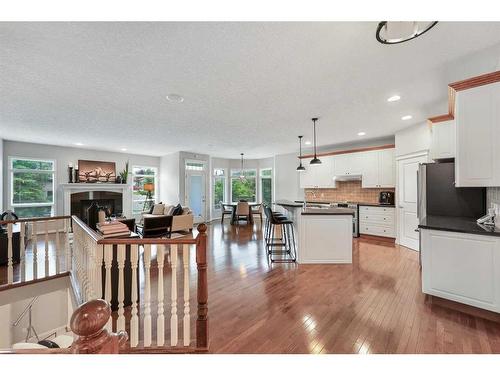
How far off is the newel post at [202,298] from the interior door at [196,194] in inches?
256

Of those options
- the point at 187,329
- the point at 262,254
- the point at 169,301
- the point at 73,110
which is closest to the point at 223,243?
the point at 262,254

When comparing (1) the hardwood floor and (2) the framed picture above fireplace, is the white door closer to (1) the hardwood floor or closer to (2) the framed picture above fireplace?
(1) the hardwood floor

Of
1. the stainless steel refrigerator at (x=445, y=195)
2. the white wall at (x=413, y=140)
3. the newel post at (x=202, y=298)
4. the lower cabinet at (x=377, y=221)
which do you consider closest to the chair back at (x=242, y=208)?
the lower cabinet at (x=377, y=221)

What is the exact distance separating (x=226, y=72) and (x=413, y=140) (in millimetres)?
4416

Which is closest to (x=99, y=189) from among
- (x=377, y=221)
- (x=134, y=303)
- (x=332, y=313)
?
(x=134, y=303)

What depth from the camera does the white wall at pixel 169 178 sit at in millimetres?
7932

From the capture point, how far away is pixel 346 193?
22.0 ft

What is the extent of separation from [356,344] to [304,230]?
2.12 metres

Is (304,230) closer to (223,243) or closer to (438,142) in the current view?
(223,243)

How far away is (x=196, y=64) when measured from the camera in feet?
7.50

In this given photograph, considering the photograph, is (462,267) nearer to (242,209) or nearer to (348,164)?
(348,164)

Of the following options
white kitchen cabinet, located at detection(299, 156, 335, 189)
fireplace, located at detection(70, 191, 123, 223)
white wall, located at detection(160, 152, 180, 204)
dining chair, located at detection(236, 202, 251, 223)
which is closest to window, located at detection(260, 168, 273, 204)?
dining chair, located at detection(236, 202, 251, 223)

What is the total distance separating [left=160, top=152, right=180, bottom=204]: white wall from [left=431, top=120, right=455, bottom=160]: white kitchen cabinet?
717cm

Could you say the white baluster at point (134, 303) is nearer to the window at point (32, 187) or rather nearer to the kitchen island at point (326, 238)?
the kitchen island at point (326, 238)
